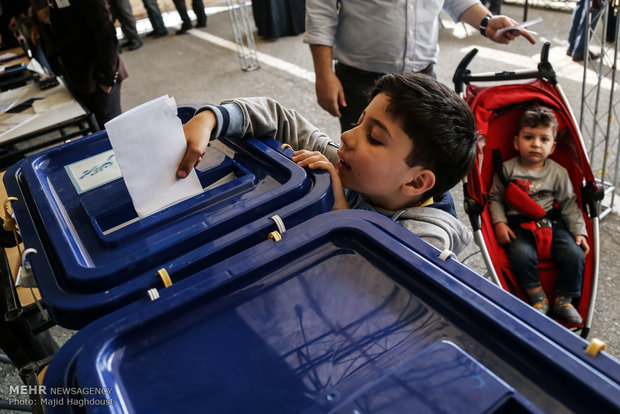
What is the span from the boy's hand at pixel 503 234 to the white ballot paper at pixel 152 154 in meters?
1.34

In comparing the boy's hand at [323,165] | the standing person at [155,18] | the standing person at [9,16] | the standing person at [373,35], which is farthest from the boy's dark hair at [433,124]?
the standing person at [155,18]

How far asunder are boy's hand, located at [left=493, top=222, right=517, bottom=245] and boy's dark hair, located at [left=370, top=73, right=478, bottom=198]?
0.97 m

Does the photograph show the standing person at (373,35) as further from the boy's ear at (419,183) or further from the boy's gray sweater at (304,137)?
the boy's ear at (419,183)

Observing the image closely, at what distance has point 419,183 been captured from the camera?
86 cm

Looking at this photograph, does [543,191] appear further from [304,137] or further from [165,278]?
[165,278]

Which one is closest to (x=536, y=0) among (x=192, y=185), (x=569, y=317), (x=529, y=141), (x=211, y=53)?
(x=211, y=53)

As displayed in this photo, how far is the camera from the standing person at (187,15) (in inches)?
235

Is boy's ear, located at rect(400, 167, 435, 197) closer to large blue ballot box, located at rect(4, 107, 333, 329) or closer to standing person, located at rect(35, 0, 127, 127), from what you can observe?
large blue ballot box, located at rect(4, 107, 333, 329)

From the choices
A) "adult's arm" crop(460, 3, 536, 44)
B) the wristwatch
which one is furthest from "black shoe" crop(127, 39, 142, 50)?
the wristwatch

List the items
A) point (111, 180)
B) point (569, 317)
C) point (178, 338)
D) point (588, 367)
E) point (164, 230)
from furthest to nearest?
point (569, 317)
point (111, 180)
point (164, 230)
point (178, 338)
point (588, 367)

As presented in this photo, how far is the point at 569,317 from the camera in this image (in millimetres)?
1579

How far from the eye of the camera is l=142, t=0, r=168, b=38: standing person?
19.5ft

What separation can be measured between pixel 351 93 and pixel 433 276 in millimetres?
1335

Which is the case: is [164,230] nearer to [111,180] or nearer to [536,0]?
[111,180]
